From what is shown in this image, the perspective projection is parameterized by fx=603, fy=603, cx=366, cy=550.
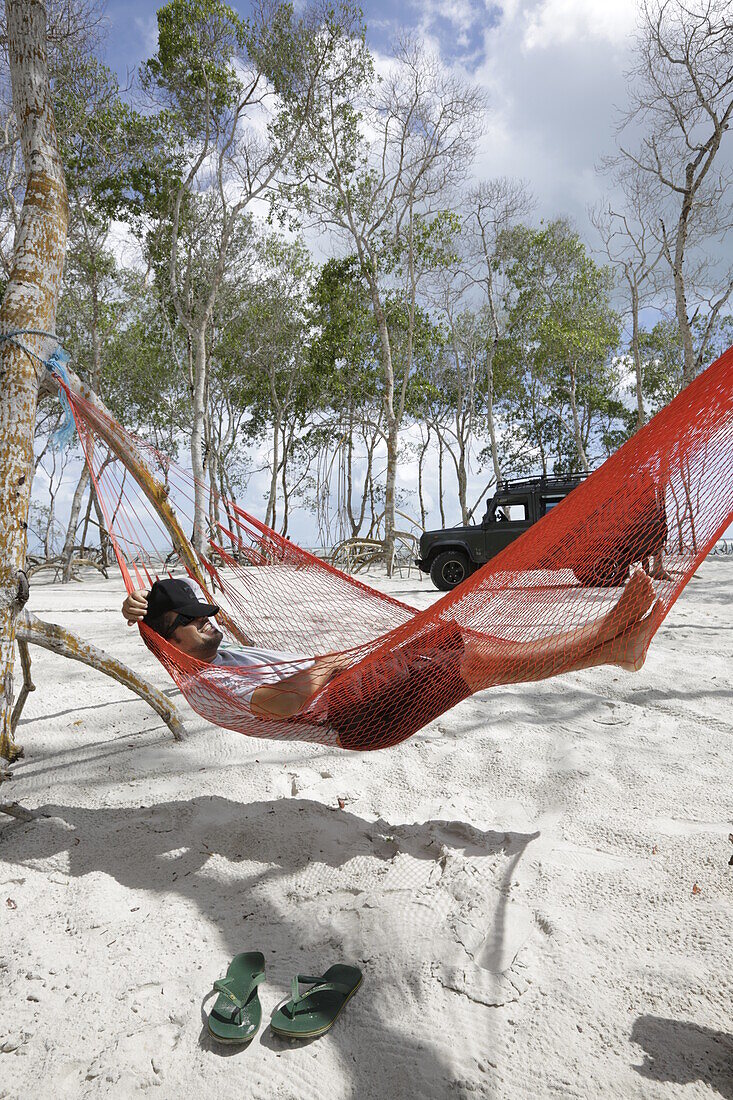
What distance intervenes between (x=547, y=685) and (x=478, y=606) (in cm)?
139

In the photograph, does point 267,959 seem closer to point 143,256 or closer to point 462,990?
point 462,990

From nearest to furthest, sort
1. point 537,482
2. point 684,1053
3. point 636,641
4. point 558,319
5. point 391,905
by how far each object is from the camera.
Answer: point 684,1053
point 391,905
point 636,641
point 537,482
point 558,319

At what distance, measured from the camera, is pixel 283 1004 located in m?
1.01

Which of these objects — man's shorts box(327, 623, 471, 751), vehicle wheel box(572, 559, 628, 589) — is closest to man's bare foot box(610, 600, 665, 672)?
vehicle wheel box(572, 559, 628, 589)

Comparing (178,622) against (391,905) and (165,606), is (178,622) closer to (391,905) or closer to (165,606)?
(165,606)

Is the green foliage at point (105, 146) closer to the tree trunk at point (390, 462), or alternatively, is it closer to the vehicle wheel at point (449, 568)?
the tree trunk at point (390, 462)

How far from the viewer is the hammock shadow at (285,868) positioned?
0.97m

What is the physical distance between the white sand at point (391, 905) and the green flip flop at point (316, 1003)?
2 cm

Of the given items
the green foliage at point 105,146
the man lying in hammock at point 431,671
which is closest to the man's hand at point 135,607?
the man lying in hammock at point 431,671

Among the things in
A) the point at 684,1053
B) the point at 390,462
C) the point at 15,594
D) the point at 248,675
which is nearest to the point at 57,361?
the point at 15,594

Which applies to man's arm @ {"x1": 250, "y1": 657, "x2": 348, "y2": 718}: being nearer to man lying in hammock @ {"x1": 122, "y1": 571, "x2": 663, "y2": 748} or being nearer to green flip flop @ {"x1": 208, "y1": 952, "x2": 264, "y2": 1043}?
man lying in hammock @ {"x1": 122, "y1": 571, "x2": 663, "y2": 748}

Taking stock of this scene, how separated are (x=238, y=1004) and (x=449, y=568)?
19.5 feet

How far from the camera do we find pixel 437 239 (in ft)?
32.2

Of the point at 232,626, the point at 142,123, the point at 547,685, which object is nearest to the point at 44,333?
the point at 232,626
